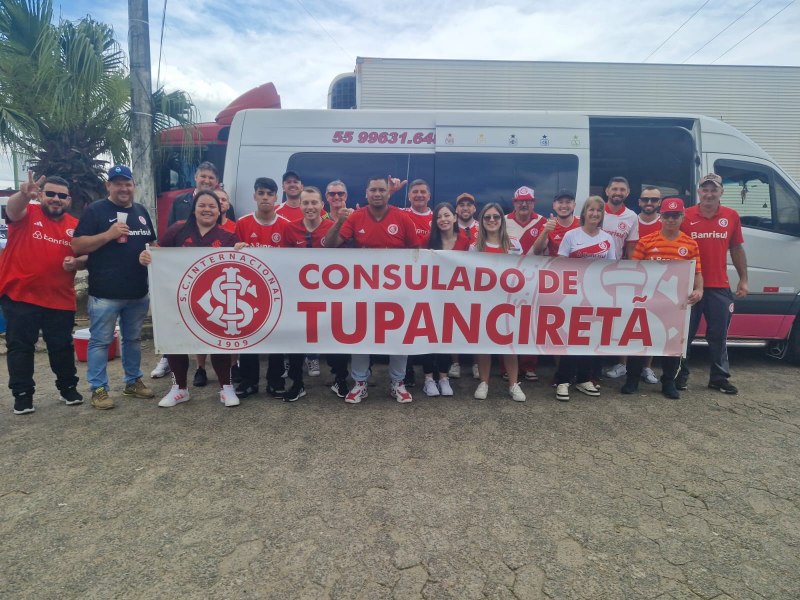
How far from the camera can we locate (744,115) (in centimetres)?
944

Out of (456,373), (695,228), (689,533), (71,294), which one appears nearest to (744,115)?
(695,228)

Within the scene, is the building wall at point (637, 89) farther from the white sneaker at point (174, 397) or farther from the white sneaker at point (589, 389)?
the white sneaker at point (174, 397)

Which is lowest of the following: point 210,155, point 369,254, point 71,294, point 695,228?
point 71,294

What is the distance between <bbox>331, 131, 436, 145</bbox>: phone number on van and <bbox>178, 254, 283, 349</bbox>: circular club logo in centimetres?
189

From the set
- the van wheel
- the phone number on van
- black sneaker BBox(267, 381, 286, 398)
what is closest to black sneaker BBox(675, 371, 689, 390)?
the van wheel

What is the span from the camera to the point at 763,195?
514 centimetres

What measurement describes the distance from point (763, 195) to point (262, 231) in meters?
5.22

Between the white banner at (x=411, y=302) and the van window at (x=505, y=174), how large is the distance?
3.81 feet

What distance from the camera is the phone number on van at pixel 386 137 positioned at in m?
5.09

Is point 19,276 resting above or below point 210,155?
below

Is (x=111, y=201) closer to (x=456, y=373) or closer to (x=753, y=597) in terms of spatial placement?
(x=456, y=373)

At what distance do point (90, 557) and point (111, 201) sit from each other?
2811 mm

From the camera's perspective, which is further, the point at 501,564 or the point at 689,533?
the point at 689,533

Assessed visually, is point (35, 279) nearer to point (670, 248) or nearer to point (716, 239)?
point (670, 248)
